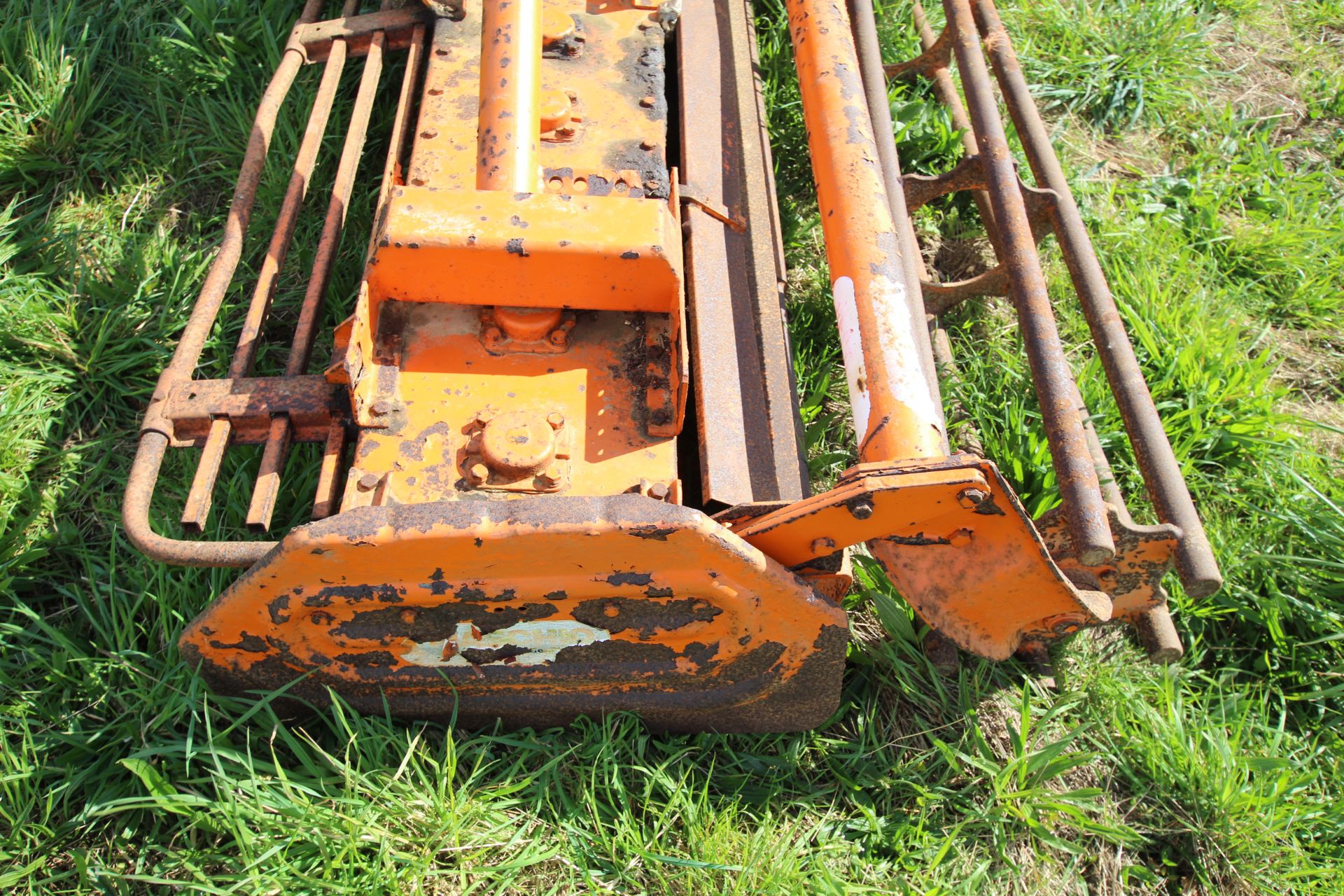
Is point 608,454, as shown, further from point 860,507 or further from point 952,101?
point 952,101

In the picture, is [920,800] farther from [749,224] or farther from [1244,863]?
[749,224]

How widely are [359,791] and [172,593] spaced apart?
2.41ft

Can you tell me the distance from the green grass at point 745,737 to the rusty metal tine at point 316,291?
46cm

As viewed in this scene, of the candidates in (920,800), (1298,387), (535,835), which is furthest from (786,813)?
(1298,387)

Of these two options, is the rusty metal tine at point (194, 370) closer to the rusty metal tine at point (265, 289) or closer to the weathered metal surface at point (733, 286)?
the rusty metal tine at point (265, 289)

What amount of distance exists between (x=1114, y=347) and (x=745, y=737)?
130 cm

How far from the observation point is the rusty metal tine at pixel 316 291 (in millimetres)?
2119

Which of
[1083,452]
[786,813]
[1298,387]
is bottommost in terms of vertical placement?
[786,813]

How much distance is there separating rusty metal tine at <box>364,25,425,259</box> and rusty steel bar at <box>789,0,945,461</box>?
1.01 m

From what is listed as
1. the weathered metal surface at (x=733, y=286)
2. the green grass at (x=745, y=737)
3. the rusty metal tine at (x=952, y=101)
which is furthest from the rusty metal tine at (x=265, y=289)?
the rusty metal tine at (x=952, y=101)

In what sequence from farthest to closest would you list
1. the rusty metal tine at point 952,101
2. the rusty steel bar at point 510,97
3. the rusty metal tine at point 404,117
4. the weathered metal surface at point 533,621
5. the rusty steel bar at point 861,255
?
the rusty metal tine at point 952,101 < the rusty metal tine at point 404,117 < the rusty steel bar at point 510,97 < the rusty steel bar at point 861,255 < the weathered metal surface at point 533,621

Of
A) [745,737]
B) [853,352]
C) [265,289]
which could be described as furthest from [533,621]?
[265,289]

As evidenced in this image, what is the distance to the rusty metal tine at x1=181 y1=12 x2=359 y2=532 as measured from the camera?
2064 mm

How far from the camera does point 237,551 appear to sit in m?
1.97
